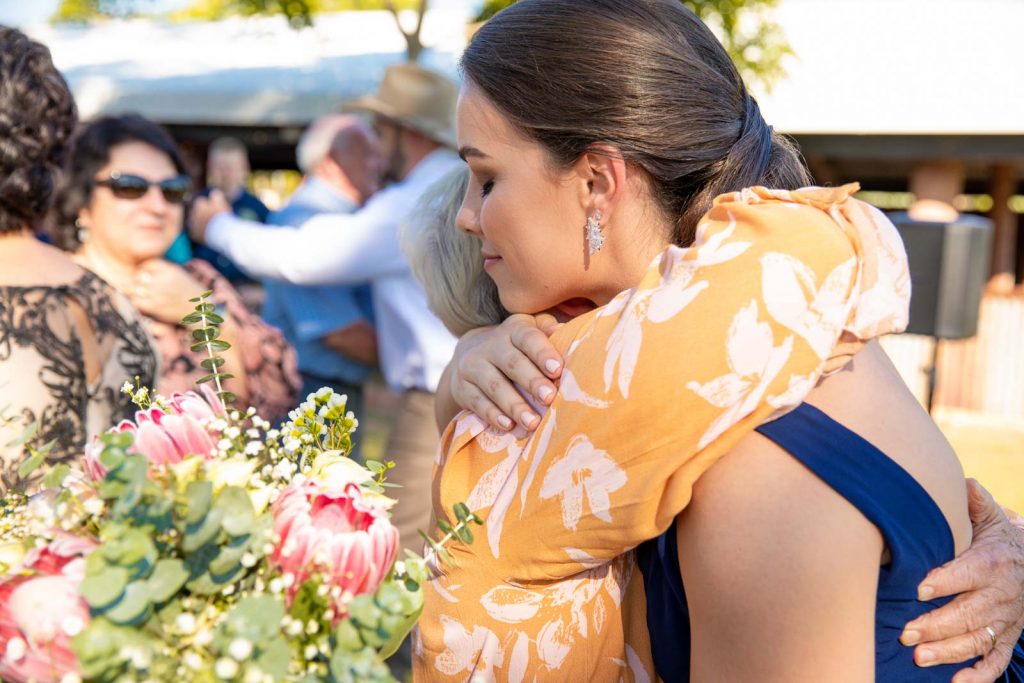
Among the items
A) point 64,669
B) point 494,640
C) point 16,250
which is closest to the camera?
point 64,669

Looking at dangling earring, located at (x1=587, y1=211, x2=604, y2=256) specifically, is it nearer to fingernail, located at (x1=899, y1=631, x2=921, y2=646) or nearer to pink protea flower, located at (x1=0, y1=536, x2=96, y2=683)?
fingernail, located at (x1=899, y1=631, x2=921, y2=646)

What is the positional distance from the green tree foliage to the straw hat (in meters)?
3.93

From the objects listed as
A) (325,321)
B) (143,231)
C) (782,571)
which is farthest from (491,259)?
(325,321)

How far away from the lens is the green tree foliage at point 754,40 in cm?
859

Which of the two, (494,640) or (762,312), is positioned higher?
(762,312)

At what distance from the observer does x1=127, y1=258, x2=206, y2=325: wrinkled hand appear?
131 inches

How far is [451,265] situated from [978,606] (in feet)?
3.50

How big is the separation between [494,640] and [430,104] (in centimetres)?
341

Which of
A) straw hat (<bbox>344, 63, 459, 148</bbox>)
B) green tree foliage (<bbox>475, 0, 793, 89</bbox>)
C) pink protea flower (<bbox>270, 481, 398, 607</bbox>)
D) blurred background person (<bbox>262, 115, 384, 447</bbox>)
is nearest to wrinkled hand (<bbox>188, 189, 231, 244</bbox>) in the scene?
blurred background person (<bbox>262, 115, 384, 447</bbox>)

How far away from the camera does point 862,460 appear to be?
126 centimetres

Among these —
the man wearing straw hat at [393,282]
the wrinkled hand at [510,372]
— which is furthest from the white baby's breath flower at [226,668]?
the man wearing straw hat at [393,282]

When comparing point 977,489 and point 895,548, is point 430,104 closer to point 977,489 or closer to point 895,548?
point 977,489

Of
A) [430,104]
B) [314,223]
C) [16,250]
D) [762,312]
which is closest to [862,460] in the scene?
[762,312]

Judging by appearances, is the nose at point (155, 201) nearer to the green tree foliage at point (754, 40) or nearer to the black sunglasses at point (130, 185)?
the black sunglasses at point (130, 185)
